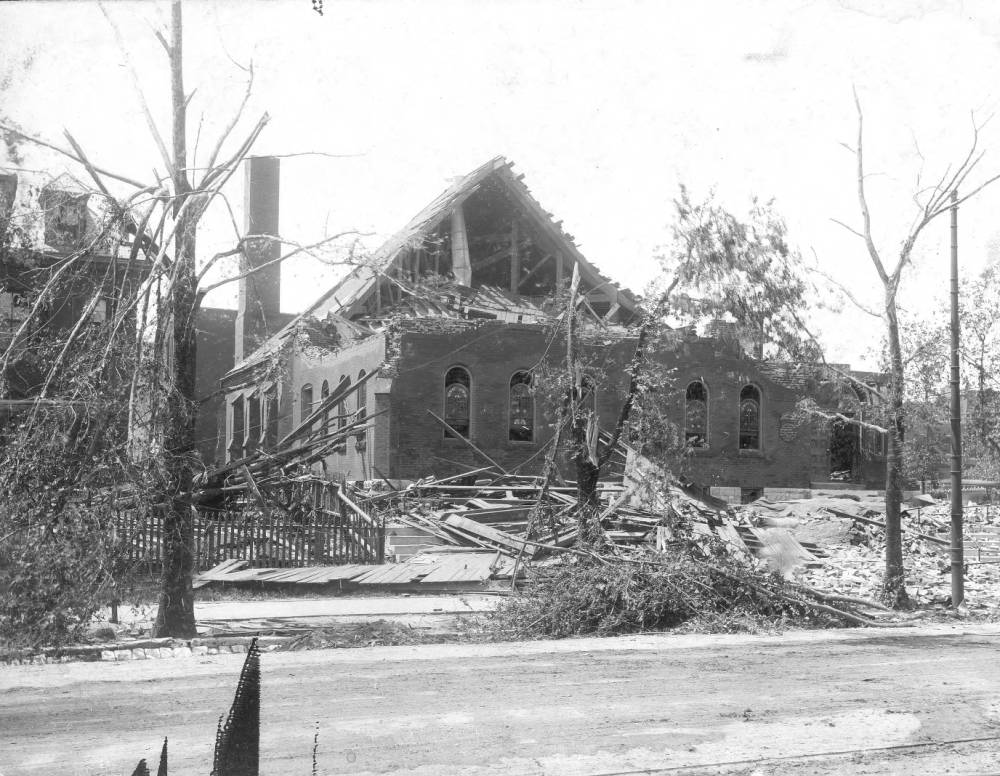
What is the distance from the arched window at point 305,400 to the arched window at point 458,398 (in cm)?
704

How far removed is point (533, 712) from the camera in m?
8.11

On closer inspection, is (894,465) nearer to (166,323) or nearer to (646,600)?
(646,600)

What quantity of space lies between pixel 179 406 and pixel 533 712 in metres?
5.54

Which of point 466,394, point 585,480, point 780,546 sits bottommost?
point 780,546

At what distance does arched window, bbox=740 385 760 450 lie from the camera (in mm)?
31109

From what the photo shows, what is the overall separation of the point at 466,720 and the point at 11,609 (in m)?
5.35

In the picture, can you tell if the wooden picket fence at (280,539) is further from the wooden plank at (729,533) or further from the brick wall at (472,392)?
the brick wall at (472,392)

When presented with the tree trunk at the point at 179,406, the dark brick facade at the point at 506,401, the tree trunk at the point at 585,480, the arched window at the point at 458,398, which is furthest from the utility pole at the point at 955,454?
the arched window at the point at 458,398

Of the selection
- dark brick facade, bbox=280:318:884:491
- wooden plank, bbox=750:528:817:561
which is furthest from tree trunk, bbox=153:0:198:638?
dark brick facade, bbox=280:318:884:491

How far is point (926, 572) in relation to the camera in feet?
65.1

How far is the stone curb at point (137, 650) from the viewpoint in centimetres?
1023

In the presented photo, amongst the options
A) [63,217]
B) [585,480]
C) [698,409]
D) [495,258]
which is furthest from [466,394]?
[63,217]

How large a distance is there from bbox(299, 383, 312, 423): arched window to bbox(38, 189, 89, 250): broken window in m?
21.6

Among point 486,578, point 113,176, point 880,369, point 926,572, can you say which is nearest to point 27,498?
point 113,176
